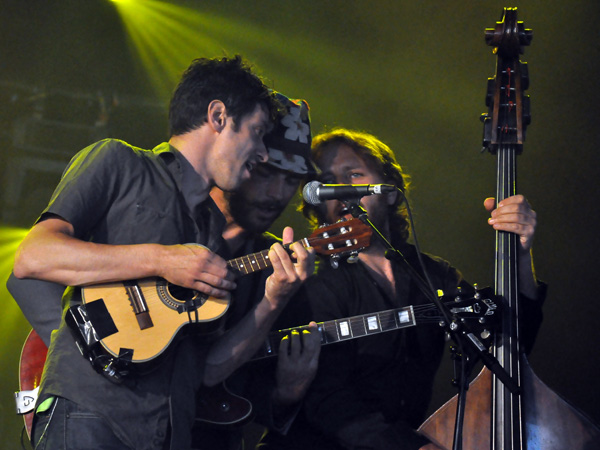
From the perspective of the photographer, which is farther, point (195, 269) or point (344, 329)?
point (344, 329)

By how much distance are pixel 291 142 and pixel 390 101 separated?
1.17 meters

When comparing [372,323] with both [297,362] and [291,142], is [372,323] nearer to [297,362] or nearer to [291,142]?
[297,362]

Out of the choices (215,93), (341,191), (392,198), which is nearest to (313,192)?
(341,191)

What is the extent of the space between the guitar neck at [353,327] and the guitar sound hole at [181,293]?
73cm

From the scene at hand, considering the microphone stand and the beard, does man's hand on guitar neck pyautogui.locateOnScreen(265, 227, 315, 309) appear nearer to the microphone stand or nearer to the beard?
the microphone stand

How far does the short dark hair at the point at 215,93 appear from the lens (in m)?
2.86

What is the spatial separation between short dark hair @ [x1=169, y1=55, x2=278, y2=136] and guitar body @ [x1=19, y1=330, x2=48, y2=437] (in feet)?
3.73

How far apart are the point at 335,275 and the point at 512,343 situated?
0.94m

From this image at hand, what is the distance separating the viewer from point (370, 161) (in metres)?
3.64

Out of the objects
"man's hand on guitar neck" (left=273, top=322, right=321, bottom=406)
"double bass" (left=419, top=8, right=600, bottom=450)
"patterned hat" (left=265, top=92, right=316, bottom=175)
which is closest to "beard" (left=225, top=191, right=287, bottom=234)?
"patterned hat" (left=265, top=92, right=316, bottom=175)

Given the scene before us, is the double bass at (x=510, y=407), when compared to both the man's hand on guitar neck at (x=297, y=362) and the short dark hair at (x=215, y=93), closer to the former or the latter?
the man's hand on guitar neck at (x=297, y=362)

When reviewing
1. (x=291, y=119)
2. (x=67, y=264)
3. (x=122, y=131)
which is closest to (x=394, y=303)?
(x=291, y=119)

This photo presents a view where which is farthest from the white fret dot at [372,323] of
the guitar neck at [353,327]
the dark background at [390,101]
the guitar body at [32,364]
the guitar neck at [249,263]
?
the guitar body at [32,364]

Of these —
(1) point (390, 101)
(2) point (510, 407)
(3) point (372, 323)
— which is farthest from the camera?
(1) point (390, 101)
